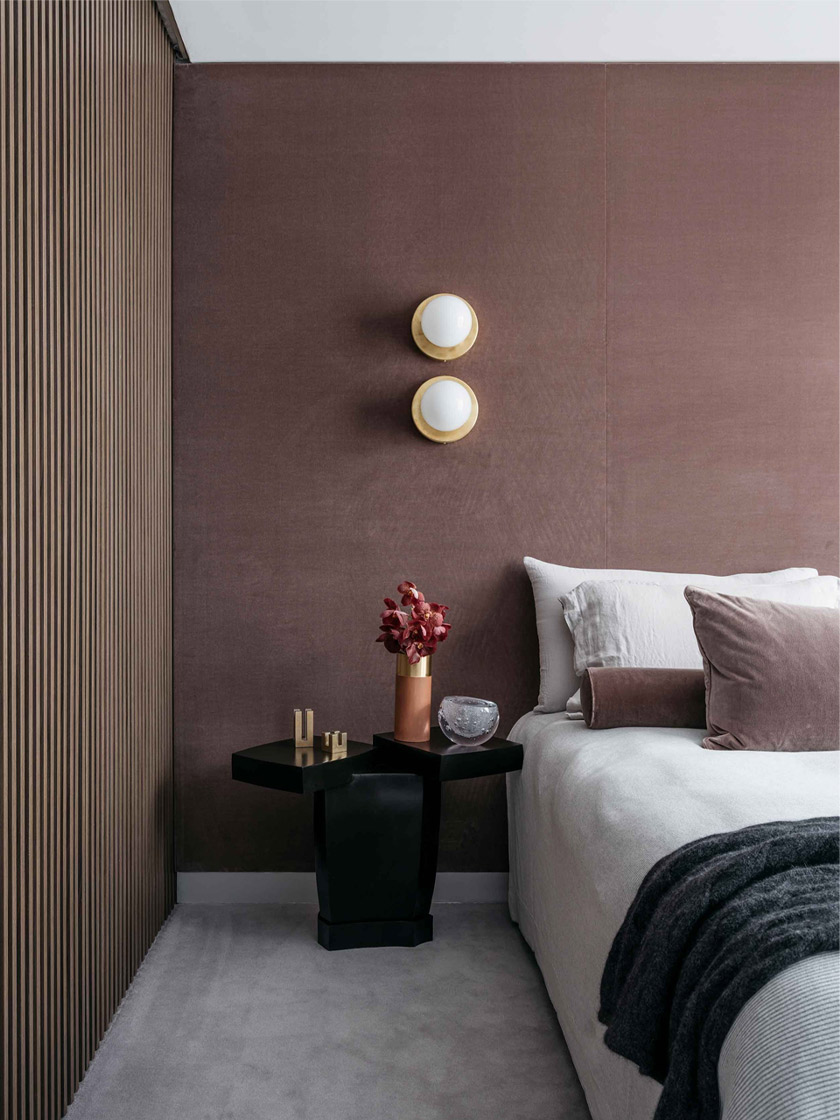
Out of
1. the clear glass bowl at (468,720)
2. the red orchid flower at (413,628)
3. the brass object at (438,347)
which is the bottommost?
the clear glass bowl at (468,720)

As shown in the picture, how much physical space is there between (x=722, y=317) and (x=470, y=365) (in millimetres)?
883

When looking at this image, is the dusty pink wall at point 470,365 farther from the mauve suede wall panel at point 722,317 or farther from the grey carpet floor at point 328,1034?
the grey carpet floor at point 328,1034

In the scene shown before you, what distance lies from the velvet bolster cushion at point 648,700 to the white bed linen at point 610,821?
4 cm

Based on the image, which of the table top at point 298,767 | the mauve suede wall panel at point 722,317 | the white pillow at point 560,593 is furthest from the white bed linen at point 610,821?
the mauve suede wall panel at point 722,317

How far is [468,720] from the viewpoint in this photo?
8.11 ft

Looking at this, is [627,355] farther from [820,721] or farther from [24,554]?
[24,554]

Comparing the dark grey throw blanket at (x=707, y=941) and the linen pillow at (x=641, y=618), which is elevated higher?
the linen pillow at (x=641, y=618)

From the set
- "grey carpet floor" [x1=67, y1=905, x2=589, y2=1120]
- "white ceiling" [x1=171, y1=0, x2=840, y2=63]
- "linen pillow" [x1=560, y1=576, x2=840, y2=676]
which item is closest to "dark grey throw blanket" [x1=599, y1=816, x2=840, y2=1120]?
"grey carpet floor" [x1=67, y1=905, x2=589, y2=1120]

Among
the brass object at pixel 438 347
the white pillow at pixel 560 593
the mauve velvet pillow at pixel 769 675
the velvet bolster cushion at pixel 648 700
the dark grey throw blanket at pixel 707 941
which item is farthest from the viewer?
the brass object at pixel 438 347

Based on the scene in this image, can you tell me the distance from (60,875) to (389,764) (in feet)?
3.49

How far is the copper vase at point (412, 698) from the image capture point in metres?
2.57

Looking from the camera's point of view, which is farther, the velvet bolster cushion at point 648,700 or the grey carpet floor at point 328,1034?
the velvet bolster cushion at point 648,700

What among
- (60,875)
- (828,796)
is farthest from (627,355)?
(60,875)

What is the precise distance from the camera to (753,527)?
9.62 ft
